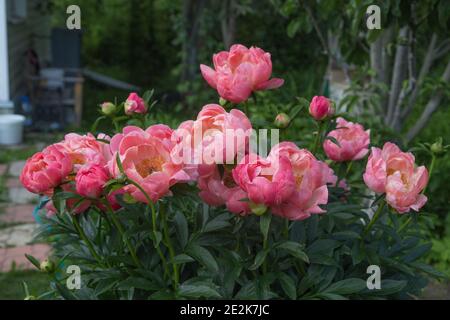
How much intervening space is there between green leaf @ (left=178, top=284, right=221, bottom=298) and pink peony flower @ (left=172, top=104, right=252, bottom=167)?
23cm

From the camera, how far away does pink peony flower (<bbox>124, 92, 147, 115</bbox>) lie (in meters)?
1.56

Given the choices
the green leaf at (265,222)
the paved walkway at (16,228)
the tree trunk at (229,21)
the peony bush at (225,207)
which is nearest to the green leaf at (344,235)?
the peony bush at (225,207)

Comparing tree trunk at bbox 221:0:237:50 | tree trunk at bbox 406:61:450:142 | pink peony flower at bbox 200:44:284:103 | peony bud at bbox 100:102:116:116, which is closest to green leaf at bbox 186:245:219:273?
pink peony flower at bbox 200:44:284:103

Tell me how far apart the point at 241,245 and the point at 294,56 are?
9.15m

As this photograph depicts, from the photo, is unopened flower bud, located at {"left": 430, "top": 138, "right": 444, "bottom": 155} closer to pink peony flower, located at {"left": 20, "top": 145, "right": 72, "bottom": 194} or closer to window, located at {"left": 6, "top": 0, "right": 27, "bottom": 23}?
pink peony flower, located at {"left": 20, "top": 145, "right": 72, "bottom": 194}

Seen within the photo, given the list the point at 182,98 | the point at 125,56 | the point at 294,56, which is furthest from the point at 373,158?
the point at 125,56

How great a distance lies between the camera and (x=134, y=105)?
1.57m

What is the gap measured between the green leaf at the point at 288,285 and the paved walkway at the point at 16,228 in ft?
6.84

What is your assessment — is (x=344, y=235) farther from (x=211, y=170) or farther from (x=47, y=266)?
(x=47, y=266)

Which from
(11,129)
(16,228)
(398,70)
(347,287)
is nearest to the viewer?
(347,287)

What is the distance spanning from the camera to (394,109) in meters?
3.79

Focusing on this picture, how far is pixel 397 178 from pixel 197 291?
0.43 meters

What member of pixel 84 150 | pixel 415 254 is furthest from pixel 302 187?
pixel 415 254

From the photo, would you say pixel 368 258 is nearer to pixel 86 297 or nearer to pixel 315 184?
pixel 315 184
